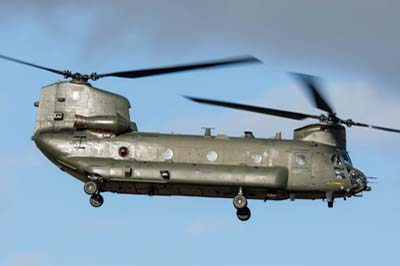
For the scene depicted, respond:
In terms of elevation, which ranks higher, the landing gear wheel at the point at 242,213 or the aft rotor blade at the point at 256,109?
the aft rotor blade at the point at 256,109

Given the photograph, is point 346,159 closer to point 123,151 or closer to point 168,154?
point 168,154

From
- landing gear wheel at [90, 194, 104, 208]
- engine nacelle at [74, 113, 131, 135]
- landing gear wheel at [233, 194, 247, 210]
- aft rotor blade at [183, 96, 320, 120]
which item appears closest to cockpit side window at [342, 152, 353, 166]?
aft rotor blade at [183, 96, 320, 120]

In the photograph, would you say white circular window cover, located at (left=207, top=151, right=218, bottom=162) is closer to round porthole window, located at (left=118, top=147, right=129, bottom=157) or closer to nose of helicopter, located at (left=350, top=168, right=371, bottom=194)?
round porthole window, located at (left=118, top=147, right=129, bottom=157)

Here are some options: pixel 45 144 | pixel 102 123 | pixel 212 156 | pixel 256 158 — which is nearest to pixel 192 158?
pixel 212 156

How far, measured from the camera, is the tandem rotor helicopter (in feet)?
141

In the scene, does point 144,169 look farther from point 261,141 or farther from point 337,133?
point 337,133

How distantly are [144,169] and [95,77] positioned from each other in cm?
565

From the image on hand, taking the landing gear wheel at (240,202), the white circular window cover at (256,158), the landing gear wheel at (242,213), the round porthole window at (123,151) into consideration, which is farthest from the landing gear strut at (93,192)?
the white circular window cover at (256,158)

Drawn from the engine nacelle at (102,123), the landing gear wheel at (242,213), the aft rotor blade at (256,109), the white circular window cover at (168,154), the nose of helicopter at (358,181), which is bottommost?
the landing gear wheel at (242,213)

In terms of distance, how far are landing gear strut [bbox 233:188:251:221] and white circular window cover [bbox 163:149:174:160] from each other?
360 centimetres

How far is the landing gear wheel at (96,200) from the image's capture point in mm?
43688

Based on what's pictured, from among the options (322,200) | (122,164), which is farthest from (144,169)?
(322,200)

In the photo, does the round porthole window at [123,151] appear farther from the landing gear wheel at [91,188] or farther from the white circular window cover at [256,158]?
the white circular window cover at [256,158]

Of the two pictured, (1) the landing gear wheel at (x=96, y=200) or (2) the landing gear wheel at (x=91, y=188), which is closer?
(2) the landing gear wheel at (x=91, y=188)
